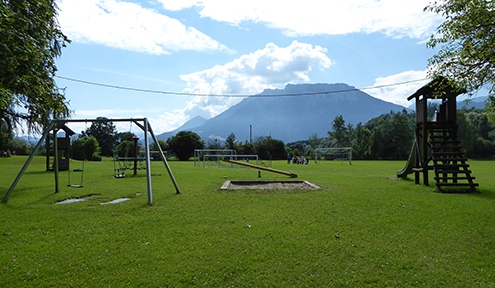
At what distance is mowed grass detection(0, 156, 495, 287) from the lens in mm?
4316

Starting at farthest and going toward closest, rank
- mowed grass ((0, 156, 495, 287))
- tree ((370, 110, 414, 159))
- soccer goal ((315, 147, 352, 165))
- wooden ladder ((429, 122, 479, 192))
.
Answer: tree ((370, 110, 414, 159)) → soccer goal ((315, 147, 352, 165)) → wooden ladder ((429, 122, 479, 192)) → mowed grass ((0, 156, 495, 287))

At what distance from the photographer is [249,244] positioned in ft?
18.2

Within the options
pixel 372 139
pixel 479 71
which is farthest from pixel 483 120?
pixel 479 71

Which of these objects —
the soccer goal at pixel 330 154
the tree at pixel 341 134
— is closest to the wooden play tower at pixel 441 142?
the soccer goal at pixel 330 154

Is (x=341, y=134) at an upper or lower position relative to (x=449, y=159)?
upper

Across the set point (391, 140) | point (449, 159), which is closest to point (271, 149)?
point (391, 140)

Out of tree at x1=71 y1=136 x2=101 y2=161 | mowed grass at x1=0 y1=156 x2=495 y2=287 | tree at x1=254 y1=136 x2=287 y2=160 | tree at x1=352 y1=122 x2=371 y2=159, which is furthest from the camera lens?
tree at x1=352 y1=122 x2=371 y2=159

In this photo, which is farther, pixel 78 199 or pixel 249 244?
pixel 78 199

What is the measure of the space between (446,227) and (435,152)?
789 centimetres

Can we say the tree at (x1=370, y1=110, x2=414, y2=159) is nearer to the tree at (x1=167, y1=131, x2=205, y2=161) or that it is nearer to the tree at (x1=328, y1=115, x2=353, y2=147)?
the tree at (x1=328, y1=115, x2=353, y2=147)

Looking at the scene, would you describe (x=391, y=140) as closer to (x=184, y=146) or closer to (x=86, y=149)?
(x=184, y=146)

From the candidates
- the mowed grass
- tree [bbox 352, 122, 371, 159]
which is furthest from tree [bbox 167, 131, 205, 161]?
the mowed grass

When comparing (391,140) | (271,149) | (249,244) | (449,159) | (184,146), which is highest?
(391,140)

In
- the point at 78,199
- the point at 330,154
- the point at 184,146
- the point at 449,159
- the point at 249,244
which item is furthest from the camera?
the point at 184,146
